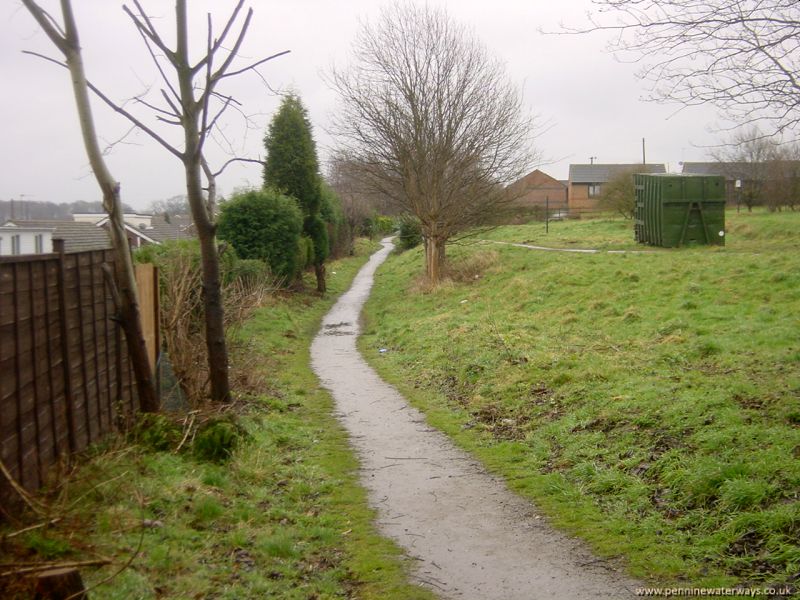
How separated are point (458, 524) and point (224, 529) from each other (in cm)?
206

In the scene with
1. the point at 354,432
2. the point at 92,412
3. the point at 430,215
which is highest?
the point at 430,215

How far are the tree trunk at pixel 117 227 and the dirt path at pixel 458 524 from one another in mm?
2604

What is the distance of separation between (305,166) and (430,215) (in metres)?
6.17

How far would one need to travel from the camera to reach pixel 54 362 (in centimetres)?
642

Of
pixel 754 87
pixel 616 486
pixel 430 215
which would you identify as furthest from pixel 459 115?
pixel 616 486

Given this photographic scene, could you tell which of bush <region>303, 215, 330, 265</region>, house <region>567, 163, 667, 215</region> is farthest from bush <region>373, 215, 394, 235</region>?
bush <region>303, 215, 330, 265</region>

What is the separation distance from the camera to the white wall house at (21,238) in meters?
34.1

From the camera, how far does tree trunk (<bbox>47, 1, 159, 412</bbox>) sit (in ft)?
24.8

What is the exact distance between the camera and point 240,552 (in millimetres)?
6082

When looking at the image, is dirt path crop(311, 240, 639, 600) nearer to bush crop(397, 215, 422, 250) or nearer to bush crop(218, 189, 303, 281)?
bush crop(218, 189, 303, 281)

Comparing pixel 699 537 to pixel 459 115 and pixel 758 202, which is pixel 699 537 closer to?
pixel 459 115

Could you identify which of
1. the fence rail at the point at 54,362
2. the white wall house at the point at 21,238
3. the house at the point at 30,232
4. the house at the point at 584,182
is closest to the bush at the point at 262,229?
the house at the point at 30,232

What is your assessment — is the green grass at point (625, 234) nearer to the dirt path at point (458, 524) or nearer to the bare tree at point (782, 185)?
the bare tree at point (782, 185)

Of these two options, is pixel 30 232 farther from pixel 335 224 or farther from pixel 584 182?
pixel 584 182
